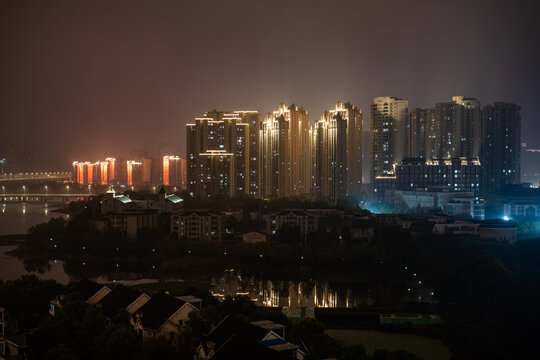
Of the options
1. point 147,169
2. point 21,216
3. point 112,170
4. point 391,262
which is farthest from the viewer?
point 112,170

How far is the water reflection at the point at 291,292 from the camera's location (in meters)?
7.85

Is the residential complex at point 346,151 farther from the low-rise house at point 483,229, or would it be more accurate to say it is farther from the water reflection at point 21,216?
the low-rise house at point 483,229

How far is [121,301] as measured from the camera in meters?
5.05

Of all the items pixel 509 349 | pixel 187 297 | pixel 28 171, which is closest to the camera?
pixel 187 297

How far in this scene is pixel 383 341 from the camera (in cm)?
613

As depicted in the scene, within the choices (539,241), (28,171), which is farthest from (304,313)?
(28,171)

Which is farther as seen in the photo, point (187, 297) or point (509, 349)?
point (509, 349)

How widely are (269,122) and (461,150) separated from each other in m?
4.94

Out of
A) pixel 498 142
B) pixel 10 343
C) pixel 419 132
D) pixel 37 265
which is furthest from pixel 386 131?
pixel 10 343

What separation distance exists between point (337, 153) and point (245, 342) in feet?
45.9

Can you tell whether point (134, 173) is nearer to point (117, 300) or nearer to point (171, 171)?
point (171, 171)

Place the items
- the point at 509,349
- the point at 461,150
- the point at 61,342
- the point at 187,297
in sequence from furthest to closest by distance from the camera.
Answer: the point at 461,150 < the point at 509,349 < the point at 187,297 < the point at 61,342

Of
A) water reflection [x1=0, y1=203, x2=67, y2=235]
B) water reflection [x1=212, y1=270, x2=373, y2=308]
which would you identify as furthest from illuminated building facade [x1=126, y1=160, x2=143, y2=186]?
water reflection [x1=212, y1=270, x2=373, y2=308]

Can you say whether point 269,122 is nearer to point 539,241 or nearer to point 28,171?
point 539,241
